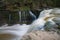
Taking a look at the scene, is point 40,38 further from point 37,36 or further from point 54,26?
point 54,26

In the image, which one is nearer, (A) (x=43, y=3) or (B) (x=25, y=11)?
(B) (x=25, y=11)

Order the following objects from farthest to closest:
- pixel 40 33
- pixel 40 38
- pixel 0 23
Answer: pixel 0 23
pixel 40 33
pixel 40 38

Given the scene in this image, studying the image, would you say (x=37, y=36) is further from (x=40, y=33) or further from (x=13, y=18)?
(x=13, y=18)

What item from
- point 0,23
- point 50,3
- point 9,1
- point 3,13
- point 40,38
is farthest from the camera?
point 50,3

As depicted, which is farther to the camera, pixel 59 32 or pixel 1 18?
pixel 1 18

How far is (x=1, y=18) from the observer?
38.4 ft

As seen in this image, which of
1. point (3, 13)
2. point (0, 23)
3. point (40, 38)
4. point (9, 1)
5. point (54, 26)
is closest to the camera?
point (40, 38)

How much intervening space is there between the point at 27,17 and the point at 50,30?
5.30m

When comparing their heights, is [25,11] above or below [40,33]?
below

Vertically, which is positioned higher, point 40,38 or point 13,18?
point 40,38

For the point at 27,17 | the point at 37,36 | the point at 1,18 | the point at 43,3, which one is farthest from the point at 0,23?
the point at 37,36

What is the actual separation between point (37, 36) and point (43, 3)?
8.58 m

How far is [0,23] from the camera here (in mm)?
11102

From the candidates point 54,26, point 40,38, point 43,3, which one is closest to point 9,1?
point 43,3
